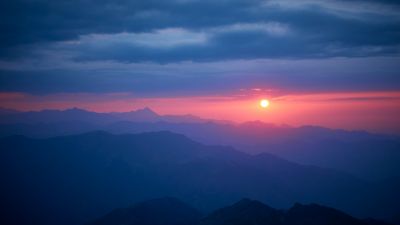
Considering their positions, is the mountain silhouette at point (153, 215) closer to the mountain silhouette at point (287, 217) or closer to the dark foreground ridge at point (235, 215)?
the dark foreground ridge at point (235, 215)

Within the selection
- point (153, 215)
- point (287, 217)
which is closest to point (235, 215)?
point (287, 217)

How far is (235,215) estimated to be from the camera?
267ft

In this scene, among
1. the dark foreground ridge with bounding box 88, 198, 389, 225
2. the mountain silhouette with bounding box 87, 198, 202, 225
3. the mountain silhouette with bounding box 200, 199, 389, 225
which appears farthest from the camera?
the mountain silhouette with bounding box 87, 198, 202, 225

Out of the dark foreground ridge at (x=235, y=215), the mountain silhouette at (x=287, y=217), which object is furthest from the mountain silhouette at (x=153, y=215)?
the mountain silhouette at (x=287, y=217)

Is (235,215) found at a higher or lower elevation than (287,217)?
lower

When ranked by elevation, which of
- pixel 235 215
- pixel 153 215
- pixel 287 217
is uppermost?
pixel 287 217

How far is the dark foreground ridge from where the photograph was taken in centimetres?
7200

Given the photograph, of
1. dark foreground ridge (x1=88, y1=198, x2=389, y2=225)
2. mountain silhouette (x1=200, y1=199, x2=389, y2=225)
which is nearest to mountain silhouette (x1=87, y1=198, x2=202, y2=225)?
dark foreground ridge (x1=88, y1=198, x2=389, y2=225)

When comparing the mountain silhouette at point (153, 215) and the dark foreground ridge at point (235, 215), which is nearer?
the dark foreground ridge at point (235, 215)

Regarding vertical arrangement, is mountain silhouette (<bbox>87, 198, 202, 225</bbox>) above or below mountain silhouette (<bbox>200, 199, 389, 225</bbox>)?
below

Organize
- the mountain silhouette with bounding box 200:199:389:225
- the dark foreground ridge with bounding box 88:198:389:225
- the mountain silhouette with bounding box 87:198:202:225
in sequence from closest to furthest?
the mountain silhouette with bounding box 200:199:389:225 → the dark foreground ridge with bounding box 88:198:389:225 → the mountain silhouette with bounding box 87:198:202:225

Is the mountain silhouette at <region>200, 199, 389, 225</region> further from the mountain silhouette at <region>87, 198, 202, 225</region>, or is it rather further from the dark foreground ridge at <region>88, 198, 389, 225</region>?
the mountain silhouette at <region>87, 198, 202, 225</region>

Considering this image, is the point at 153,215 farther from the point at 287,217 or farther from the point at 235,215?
the point at 287,217

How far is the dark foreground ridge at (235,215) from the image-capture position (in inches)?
2835
